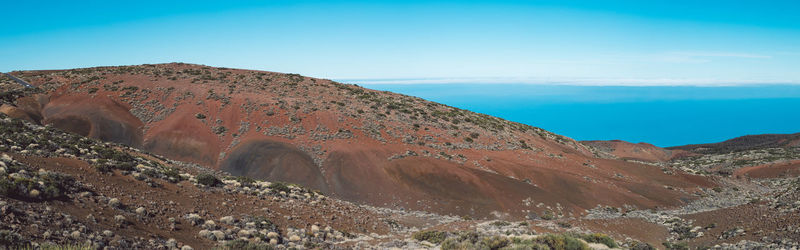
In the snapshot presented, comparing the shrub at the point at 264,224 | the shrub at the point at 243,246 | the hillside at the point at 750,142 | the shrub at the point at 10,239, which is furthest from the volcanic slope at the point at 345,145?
the hillside at the point at 750,142

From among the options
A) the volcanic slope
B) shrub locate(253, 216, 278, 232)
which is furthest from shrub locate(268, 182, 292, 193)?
the volcanic slope

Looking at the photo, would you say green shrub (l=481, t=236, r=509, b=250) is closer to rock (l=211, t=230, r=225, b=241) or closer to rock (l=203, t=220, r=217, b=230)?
rock (l=211, t=230, r=225, b=241)

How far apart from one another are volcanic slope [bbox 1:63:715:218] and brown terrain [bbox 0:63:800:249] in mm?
183

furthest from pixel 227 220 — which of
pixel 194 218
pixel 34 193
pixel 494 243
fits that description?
pixel 494 243

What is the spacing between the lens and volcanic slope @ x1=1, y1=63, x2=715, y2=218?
31219 mm

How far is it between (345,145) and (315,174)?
474 centimetres

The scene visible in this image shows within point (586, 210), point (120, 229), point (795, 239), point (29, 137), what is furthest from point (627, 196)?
point (29, 137)

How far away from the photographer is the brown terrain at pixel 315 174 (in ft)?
51.1

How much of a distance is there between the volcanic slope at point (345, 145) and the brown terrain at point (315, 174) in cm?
18

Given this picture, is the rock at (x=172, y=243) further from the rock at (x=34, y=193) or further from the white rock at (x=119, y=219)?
the rock at (x=34, y=193)

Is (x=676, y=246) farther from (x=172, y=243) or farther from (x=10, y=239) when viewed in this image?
(x=10, y=239)

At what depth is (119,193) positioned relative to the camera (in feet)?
50.4

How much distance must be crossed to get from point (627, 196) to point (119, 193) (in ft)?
119

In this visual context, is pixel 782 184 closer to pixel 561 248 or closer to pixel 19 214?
pixel 561 248
